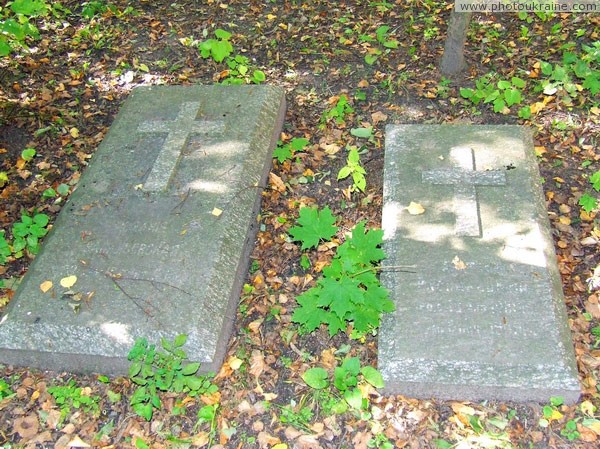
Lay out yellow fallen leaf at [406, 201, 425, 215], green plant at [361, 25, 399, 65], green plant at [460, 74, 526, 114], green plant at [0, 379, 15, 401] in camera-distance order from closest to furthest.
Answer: green plant at [0, 379, 15, 401] → yellow fallen leaf at [406, 201, 425, 215] → green plant at [460, 74, 526, 114] → green plant at [361, 25, 399, 65]

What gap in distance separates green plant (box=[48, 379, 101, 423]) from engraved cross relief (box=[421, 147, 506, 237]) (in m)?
2.17

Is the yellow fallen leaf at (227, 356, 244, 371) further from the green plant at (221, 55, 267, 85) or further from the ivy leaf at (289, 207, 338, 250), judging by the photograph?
the green plant at (221, 55, 267, 85)

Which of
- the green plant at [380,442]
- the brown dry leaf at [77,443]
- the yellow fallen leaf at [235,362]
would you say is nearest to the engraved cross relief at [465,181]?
the green plant at [380,442]

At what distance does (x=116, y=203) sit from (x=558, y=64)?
3755 millimetres

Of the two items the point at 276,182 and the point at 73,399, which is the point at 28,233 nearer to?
the point at 73,399

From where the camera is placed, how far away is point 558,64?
4.91 meters

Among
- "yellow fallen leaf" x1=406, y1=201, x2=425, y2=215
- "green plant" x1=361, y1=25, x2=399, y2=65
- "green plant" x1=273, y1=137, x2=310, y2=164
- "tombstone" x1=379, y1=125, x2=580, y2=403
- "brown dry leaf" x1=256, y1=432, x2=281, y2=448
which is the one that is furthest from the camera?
"green plant" x1=361, y1=25, x2=399, y2=65

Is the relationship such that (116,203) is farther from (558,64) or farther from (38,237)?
(558,64)

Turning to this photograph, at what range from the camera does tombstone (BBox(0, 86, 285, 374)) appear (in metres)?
3.02

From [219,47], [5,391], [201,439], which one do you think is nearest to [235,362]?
[201,439]

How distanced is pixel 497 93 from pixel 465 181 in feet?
4.33

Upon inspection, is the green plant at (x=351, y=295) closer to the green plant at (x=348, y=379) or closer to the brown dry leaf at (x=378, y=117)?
the green plant at (x=348, y=379)

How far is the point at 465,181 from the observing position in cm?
354

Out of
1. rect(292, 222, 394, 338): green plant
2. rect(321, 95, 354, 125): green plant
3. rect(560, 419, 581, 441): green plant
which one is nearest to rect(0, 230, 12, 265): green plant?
rect(292, 222, 394, 338): green plant
